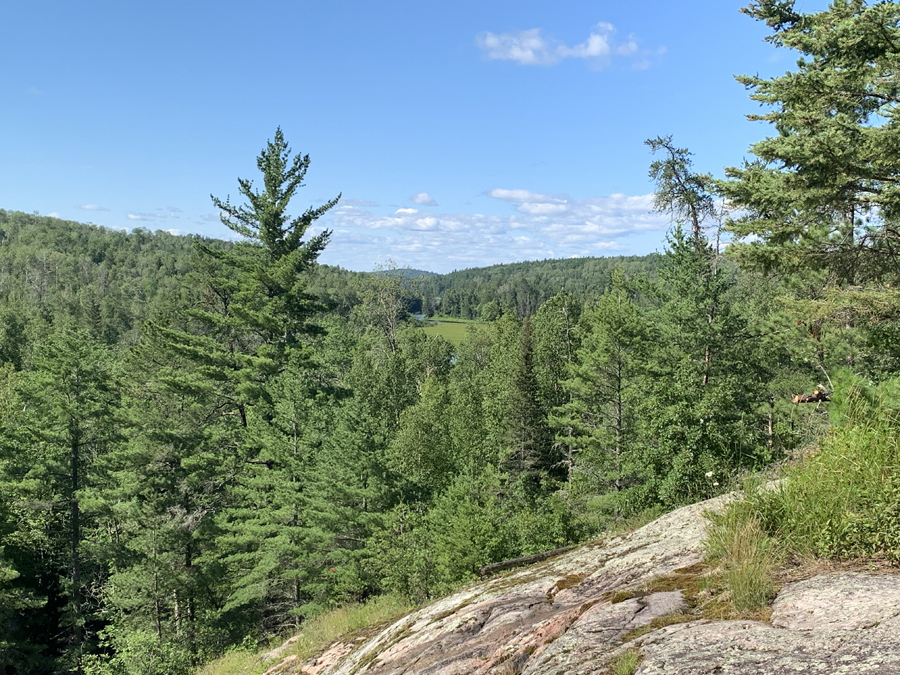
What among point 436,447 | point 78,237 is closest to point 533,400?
point 436,447

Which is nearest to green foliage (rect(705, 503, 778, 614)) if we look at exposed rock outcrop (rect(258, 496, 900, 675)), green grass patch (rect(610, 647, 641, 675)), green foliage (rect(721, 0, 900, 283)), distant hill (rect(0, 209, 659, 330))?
exposed rock outcrop (rect(258, 496, 900, 675))

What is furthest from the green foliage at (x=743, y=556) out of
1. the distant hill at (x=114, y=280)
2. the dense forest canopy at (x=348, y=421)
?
the distant hill at (x=114, y=280)

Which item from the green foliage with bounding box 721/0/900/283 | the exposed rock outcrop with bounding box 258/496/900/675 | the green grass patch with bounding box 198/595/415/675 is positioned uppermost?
the green foliage with bounding box 721/0/900/283

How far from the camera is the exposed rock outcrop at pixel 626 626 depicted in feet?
8.14

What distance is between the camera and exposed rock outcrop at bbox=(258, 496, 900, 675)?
8.14ft

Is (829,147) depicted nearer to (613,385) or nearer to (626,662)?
(626,662)

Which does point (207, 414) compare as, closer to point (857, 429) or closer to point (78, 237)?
point (857, 429)

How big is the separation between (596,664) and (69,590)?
29565 millimetres

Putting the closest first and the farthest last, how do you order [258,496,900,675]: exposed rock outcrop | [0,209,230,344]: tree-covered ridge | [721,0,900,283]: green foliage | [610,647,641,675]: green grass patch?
[258,496,900,675]: exposed rock outcrop < [610,647,641,675]: green grass patch < [721,0,900,283]: green foliage < [0,209,230,344]: tree-covered ridge

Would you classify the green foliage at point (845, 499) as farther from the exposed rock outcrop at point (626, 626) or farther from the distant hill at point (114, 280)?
the distant hill at point (114, 280)

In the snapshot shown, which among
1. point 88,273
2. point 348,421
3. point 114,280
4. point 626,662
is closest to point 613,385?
point 348,421

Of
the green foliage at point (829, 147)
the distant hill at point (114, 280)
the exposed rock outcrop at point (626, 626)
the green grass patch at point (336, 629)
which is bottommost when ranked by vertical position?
the green grass patch at point (336, 629)

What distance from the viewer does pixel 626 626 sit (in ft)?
11.0

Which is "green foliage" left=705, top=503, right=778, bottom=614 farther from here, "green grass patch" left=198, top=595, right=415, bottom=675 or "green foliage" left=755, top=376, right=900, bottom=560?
"green grass patch" left=198, top=595, right=415, bottom=675
